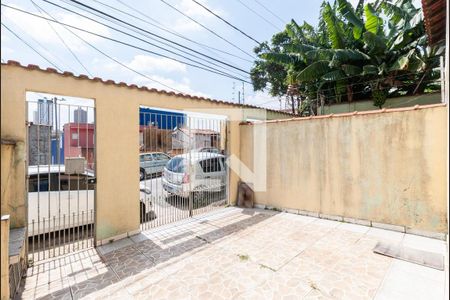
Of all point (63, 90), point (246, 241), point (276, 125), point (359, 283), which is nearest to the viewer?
point (359, 283)

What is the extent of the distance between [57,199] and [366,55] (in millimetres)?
12287

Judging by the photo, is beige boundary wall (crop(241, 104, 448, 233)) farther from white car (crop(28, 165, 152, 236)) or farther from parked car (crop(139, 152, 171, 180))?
white car (crop(28, 165, 152, 236))

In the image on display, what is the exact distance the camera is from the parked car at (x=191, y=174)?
22.3ft

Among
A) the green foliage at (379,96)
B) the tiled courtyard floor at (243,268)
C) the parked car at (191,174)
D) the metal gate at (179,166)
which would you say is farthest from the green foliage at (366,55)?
the tiled courtyard floor at (243,268)

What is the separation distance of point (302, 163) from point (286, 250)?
9.78 feet

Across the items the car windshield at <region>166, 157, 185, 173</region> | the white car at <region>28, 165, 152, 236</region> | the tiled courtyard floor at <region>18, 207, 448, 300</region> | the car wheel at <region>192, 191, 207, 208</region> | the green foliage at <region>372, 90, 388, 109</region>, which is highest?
the green foliage at <region>372, 90, 388, 109</region>

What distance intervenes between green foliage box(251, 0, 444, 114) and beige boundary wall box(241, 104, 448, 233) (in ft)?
16.2

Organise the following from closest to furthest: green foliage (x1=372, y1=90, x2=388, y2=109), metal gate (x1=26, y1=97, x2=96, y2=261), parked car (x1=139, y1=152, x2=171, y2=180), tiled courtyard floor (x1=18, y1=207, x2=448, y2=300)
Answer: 1. tiled courtyard floor (x1=18, y1=207, x2=448, y2=300)
2. metal gate (x1=26, y1=97, x2=96, y2=261)
3. parked car (x1=139, y1=152, x2=171, y2=180)
4. green foliage (x1=372, y1=90, x2=388, y2=109)

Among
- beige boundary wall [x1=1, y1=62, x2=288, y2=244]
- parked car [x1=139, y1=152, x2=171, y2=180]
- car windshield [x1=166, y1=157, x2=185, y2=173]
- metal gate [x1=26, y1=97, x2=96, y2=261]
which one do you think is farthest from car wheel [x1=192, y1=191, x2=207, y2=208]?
metal gate [x1=26, y1=97, x2=96, y2=261]

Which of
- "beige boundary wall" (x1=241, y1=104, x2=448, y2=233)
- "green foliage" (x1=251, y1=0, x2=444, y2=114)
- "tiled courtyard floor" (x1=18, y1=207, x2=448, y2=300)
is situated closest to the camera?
"tiled courtyard floor" (x1=18, y1=207, x2=448, y2=300)

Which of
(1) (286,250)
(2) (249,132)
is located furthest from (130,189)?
(2) (249,132)

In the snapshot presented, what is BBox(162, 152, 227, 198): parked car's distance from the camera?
6805 mm

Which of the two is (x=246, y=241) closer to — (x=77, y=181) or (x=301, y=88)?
(x=77, y=181)

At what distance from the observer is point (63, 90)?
4.48 metres
